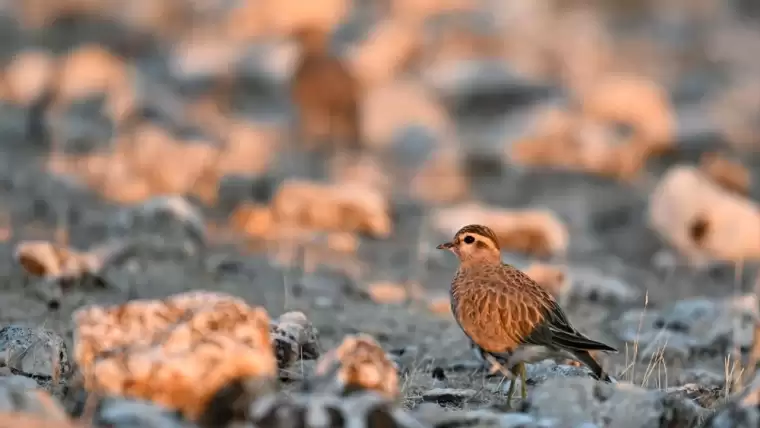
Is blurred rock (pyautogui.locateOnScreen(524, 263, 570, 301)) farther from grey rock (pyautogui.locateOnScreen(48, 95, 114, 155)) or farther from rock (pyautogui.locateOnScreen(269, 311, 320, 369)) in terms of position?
grey rock (pyautogui.locateOnScreen(48, 95, 114, 155))

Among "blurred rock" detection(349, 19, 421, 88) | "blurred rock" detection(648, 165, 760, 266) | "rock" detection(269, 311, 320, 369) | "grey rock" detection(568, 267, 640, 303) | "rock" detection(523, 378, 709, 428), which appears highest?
"blurred rock" detection(349, 19, 421, 88)

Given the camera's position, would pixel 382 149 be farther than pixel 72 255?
Yes

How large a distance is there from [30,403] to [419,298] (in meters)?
3.86

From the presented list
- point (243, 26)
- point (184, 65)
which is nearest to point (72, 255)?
point (184, 65)

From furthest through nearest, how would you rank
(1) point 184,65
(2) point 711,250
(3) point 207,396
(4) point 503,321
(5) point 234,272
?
(1) point 184,65, (2) point 711,250, (5) point 234,272, (4) point 503,321, (3) point 207,396

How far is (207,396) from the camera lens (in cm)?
340

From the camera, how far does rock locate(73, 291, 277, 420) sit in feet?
11.1

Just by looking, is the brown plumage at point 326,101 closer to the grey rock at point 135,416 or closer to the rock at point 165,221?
the rock at point 165,221

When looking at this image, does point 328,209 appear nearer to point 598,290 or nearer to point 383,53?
point 598,290

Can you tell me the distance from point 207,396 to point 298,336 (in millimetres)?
1359

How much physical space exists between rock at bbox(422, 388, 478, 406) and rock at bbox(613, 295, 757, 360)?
51.6 inches

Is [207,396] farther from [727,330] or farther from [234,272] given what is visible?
[234,272]

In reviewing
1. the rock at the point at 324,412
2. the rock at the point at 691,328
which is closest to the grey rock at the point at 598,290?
the rock at the point at 691,328

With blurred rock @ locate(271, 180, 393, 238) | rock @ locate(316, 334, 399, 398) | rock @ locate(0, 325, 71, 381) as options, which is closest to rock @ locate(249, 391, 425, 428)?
rock @ locate(316, 334, 399, 398)
